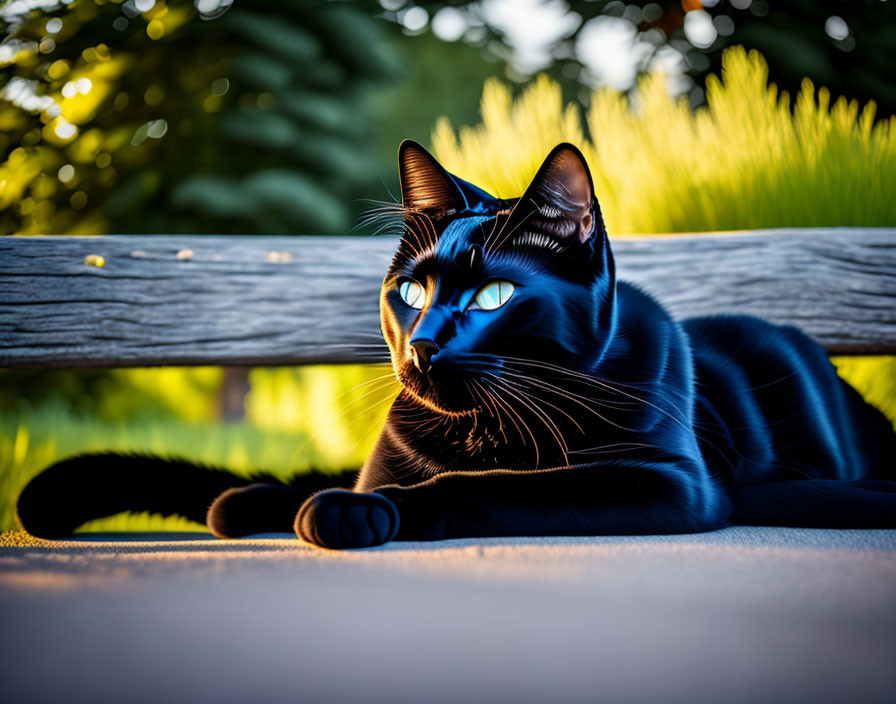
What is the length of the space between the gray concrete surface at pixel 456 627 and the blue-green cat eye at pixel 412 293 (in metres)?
0.36

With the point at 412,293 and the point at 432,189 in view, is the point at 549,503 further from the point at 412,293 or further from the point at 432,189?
the point at 432,189

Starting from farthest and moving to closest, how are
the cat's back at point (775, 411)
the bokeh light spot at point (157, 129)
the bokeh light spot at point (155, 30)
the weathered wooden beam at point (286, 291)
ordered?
the bokeh light spot at point (157, 129) → the bokeh light spot at point (155, 30) → the weathered wooden beam at point (286, 291) → the cat's back at point (775, 411)

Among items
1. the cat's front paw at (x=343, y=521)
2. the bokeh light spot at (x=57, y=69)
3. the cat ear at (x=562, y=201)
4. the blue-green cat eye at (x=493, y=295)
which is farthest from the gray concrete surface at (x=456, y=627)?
the bokeh light spot at (x=57, y=69)

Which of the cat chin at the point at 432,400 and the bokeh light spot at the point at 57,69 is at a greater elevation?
the bokeh light spot at the point at 57,69

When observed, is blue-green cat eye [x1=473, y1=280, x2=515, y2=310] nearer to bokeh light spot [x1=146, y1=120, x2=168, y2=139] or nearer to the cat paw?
the cat paw

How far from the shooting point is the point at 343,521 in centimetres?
77

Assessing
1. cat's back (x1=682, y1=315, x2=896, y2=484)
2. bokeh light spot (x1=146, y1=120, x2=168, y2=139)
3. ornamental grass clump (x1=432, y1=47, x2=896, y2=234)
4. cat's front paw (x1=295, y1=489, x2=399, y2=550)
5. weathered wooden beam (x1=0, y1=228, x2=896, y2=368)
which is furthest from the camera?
bokeh light spot (x1=146, y1=120, x2=168, y2=139)

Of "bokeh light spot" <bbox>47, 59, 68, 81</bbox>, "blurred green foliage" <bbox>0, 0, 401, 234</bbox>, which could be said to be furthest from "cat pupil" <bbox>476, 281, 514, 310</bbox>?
"blurred green foliage" <bbox>0, 0, 401, 234</bbox>

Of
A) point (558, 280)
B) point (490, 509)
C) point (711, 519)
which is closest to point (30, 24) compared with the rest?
point (558, 280)

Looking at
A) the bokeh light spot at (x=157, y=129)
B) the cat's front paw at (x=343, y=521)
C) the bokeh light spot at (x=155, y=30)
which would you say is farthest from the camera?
the bokeh light spot at (x=157, y=129)

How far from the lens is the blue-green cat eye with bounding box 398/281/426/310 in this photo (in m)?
0.95

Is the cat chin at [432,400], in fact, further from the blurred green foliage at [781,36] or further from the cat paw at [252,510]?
the blurred green foliage at [781,36]

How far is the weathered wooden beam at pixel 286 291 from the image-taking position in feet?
4.43

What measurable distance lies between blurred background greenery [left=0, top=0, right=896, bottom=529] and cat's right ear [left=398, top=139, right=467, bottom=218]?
62 mm
